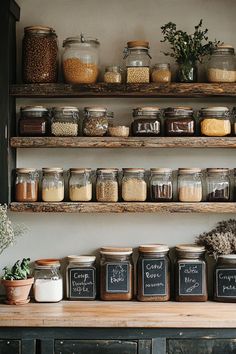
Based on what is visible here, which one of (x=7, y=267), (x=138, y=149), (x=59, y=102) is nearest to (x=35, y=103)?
(x=59, y=102)

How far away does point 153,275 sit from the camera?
350 centimetres

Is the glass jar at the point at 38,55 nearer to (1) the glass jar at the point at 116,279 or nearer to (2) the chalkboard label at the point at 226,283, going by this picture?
(1) the glass jar at the point at 116,279

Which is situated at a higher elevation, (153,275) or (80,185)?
(80,185)

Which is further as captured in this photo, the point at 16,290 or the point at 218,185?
the point at 218,185

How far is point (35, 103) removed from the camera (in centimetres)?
370

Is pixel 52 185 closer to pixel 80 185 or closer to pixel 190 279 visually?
pixel 80 185

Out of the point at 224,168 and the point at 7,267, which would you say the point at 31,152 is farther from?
the point at 224,168

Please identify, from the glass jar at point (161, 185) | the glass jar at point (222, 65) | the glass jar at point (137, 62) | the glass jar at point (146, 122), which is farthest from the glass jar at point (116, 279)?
the glass jar at point (222, 65)

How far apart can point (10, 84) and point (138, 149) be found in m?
0.77

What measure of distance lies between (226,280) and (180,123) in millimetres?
843

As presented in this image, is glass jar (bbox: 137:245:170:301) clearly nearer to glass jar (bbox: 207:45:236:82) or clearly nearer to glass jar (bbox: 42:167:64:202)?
glass jar (bbox: 42:167:64:202)

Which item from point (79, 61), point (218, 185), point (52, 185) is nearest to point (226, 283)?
point (218, 185)

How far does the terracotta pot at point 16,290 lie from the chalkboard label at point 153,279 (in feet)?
1.97

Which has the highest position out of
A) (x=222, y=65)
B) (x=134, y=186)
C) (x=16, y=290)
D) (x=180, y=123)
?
(x=222, y=65)
